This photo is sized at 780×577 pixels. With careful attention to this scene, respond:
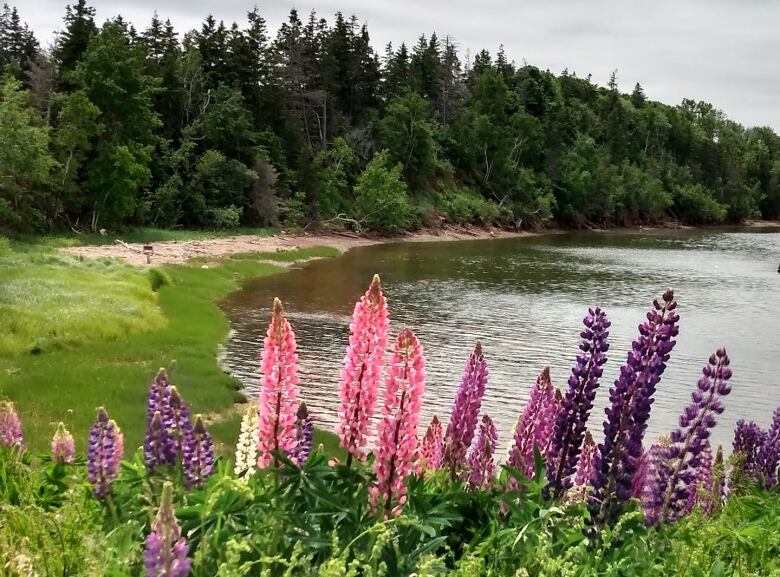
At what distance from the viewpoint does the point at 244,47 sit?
8006 centimetres

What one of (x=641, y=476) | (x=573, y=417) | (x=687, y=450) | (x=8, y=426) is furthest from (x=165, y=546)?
(x=8, y=426)

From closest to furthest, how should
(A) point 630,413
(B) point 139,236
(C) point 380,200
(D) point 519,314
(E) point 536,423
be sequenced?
(A) point 630,413
(E) point 536,423
(D) point 519,314
(B) point 139,236
(C) point 380,200

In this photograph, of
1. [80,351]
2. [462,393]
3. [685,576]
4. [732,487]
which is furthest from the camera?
[80,351]

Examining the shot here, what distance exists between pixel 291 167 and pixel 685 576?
7982 cm

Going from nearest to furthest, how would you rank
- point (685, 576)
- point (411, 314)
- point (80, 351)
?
point (685, 576)
point (80, 351)
point (411, 314)

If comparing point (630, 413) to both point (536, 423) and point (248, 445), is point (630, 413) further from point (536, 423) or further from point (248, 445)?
point (248, 445)

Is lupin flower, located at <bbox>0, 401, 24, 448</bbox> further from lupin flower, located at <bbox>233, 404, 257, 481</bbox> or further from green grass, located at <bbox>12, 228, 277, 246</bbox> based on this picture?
green grass, located at <bbox>12, 228, 277, 246</bbox>

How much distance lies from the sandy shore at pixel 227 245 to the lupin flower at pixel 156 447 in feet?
134

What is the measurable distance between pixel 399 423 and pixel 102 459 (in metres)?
2.40

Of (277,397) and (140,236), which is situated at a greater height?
(140,236)

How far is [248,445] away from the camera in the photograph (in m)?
5.57

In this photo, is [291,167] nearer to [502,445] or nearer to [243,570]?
[502,445]

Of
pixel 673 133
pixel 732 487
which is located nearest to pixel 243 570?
pixel 732 487

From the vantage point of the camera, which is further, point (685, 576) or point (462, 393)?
point (462, 393)
